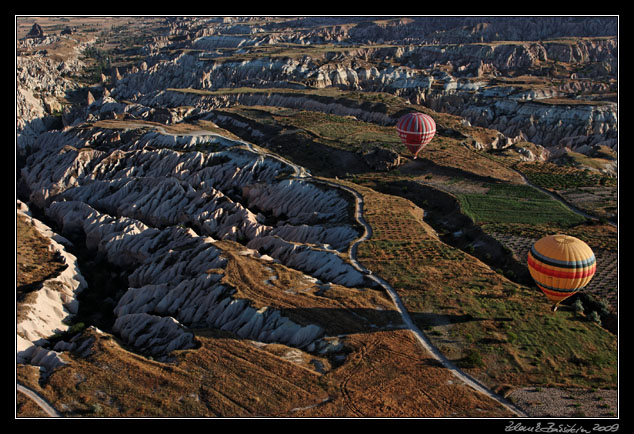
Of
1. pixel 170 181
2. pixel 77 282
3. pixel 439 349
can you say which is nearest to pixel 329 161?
pixel 170 181

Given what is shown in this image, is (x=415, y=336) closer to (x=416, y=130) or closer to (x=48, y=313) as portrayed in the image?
(x=48, y=313)

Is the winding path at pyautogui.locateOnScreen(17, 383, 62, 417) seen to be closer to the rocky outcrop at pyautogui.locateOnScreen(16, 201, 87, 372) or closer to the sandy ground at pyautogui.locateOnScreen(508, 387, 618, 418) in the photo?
the rocky outcrop at pyautogui.locateOnScreen(16, 201, 87, 372)

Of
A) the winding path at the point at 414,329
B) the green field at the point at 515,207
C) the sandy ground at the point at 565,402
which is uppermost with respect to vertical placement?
the winding path at the point at 414,329

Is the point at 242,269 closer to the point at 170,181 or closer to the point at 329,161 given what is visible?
the point at 170,181

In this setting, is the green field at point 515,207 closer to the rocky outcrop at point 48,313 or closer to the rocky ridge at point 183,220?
the rocky ridge at point 183,220

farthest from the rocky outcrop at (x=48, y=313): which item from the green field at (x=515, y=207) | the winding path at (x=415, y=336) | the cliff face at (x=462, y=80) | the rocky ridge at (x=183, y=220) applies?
the cliff face at (x=462, y=80)

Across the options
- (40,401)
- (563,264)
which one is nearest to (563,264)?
(563,264)

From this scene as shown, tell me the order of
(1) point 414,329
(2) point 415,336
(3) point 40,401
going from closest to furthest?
(3) point 40,401, (2) point 415,336, (1) point 414,329
